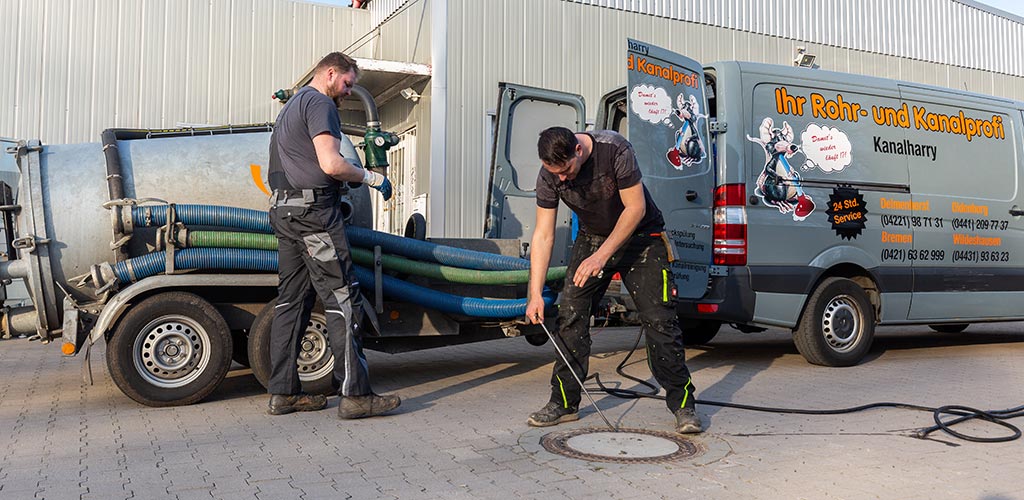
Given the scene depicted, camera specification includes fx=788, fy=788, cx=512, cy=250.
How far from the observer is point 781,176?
6477 millimetres

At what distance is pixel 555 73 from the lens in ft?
40.1

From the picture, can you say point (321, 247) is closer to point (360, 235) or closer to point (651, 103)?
point (360, 235)

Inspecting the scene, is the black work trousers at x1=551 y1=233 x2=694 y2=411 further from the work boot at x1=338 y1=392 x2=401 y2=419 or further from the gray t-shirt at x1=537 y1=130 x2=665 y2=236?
the work boot at x1=338 y1=392 x2=401 y2=419

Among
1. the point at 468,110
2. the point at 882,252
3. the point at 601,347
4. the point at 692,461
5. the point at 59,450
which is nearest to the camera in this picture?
the point at 692,461

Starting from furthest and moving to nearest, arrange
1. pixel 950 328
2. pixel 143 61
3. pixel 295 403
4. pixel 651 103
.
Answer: pixel 143 61 < pixel 950 328 < pixel 651 103 < pixel 295 403

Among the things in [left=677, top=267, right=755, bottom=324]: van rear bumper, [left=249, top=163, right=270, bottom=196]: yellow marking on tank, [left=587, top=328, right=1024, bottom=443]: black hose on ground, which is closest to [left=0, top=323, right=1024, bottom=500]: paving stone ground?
[left=587, top=328, right=1024, bottom=443]: black hose on ground

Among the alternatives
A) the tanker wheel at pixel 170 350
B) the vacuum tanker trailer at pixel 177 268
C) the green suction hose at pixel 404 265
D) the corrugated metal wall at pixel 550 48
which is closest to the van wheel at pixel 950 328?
the corrugated metal wall at pixel 550 48

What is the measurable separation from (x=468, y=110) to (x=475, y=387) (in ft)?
21.4

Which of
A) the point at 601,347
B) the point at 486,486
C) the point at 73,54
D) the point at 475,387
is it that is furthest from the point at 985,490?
the point at 73,54

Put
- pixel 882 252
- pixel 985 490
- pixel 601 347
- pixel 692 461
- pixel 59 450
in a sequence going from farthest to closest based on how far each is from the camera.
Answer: pixel 601 347, pixel 882 252, pixel 59 450, pixel 692 461, pixel 985 490

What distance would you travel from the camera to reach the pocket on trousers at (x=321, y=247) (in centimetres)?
458

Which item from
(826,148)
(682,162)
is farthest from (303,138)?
(826,148)

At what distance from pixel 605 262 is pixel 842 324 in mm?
3351

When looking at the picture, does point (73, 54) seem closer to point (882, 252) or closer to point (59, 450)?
point (59, 450)
